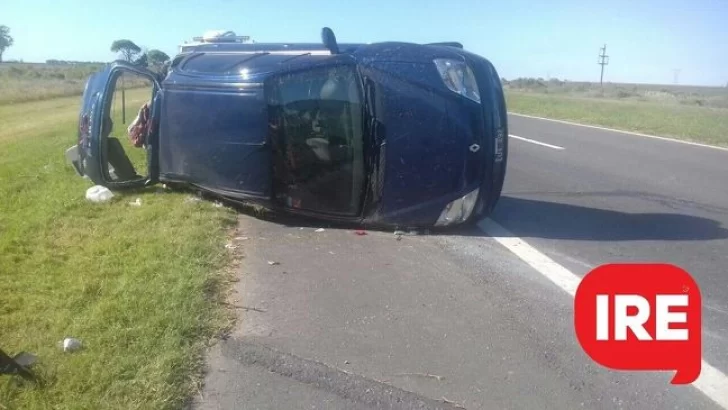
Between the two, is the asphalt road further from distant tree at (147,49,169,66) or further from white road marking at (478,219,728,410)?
distant tree at (147,49,169,66)

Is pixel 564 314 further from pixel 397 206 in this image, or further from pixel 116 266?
pixel 116 266

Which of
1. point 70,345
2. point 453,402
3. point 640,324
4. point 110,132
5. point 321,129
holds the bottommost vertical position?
point 453,402

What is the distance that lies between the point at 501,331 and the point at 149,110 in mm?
4960

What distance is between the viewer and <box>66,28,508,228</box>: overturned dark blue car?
645 cm

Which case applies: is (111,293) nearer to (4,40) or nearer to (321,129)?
(321,129)

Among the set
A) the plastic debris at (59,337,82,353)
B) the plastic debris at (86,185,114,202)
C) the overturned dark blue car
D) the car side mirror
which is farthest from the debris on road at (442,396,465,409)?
the plastic debris at (86,185,114,202)

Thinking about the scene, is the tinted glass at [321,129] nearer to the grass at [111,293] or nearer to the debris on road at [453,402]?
the grass at [111,293]

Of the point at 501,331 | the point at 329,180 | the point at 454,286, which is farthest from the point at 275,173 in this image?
the point at 501,331

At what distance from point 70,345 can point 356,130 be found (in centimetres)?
328

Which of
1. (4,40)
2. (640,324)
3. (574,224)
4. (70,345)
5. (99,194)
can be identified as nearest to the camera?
(640,324)

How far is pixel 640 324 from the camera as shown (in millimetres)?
3484

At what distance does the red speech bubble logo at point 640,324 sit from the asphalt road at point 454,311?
0.37 feet

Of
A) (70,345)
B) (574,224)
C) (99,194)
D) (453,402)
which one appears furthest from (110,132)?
(453,402)

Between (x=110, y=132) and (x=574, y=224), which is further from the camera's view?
(x=110, y=132)
